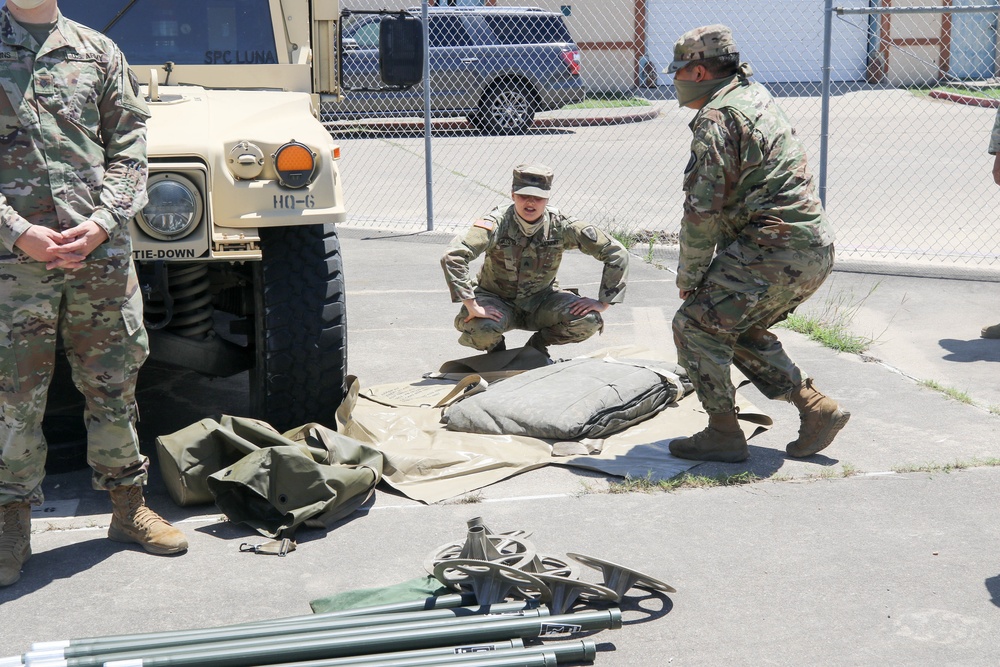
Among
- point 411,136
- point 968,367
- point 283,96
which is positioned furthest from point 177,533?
point 411,136

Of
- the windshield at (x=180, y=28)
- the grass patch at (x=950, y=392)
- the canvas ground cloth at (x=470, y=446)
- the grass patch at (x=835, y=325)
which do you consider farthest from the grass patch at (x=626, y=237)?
the windshield at (x=180, y=28)

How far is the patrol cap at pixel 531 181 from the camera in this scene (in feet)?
17.7

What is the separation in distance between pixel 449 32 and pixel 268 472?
524 inches

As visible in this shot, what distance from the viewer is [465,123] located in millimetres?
16031

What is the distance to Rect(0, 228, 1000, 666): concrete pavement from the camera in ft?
10.7

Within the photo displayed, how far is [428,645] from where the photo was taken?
10.00 feet

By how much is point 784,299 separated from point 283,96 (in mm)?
2351

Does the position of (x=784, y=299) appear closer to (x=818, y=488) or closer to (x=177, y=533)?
(x=818, y=488)

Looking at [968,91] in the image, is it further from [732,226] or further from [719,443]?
[719,443]

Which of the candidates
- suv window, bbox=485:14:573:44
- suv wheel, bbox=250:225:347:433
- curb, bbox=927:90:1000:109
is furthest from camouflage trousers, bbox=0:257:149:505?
curb, bbox=927:90:1000:109

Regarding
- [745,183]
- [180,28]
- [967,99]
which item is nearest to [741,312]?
[745,183]

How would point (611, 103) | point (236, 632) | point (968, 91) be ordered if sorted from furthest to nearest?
1. point (968, 91)
2. point (611, 103)
3. point (236, 632)

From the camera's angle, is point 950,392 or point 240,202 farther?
point 950,392

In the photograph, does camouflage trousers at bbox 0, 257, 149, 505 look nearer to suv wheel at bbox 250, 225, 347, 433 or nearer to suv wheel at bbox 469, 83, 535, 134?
suv wheel at bbox 250, 225, 347, 433
